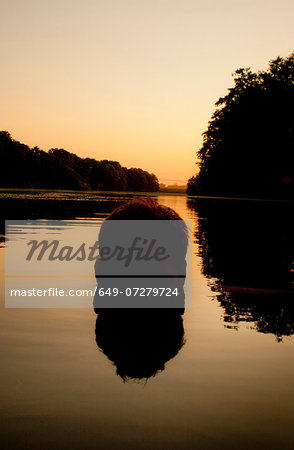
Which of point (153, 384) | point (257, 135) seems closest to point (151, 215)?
point (153, 384)

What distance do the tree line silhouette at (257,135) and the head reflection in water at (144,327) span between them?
57722mm

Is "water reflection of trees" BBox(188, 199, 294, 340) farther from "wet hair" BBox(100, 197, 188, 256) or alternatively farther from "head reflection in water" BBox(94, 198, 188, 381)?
"wet hair" BBox(100, 197, 188, 256)

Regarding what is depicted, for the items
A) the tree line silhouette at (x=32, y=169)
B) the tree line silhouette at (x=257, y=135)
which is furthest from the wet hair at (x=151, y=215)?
the tree line silhouette at (x=32, y=169)

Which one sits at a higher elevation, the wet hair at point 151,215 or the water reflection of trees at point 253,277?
the wet hair at point 151,215

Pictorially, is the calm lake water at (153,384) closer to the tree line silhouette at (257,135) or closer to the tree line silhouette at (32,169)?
the tree line silhouette at (257,135)

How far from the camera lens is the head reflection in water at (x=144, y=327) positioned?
373 centimetres

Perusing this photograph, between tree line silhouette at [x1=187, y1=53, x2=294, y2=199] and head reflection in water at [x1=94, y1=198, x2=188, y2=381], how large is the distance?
2273 inches

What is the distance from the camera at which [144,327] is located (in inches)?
189

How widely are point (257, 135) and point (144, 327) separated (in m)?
64.4

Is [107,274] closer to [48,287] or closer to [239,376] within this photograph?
[48,287]

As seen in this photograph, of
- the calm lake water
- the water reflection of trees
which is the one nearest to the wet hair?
the calm lake water

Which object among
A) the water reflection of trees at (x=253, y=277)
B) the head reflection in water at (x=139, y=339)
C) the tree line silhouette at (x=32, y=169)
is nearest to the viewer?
the head reflection in water at (x=139, y=339)

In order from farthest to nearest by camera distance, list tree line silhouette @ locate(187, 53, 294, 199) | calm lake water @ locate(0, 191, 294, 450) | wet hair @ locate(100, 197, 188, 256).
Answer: tree line silhouette @ locate(187, 53, 294, 199), wet hair @ locate(100, 197, 188, 256), calm lake water @ locate(0, 191, 294, 450)

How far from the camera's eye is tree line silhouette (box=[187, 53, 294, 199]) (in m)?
64.4
